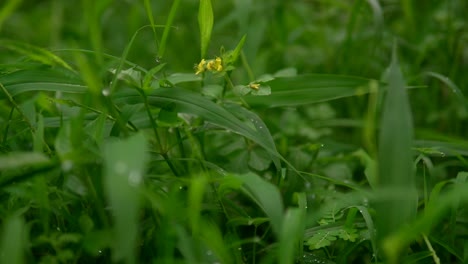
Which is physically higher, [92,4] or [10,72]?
[92,4]

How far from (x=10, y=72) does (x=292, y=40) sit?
112 cm

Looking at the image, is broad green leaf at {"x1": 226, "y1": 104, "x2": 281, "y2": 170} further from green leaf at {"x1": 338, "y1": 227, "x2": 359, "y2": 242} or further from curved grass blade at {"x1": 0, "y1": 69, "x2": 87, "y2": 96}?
curved grass blade at {"x1": 0, "y1": 69, "x2": 87, "y2": 96}

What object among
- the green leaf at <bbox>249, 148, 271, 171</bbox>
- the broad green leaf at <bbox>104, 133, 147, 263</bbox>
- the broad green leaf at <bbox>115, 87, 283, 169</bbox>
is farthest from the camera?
the green leaf at <bbox>249, 148, 271, 171</bbox>

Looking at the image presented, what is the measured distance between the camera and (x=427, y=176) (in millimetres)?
1636

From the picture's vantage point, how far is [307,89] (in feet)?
5.01

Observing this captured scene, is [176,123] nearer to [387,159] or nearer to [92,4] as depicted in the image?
[92,4]

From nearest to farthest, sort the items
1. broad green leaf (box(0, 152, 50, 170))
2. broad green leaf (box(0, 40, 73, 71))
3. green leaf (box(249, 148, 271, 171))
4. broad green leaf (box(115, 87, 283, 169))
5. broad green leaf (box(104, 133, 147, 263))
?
1. broad green leaf (box(104, 133, 147, 263))
2. broad green leaf (box(0, 152, 50, 170))
3. broad green leaf (box(0, 40, 73, 71))
4. broad green leaf (box(115, 87, 283, 169))
5. green leaf (box(249, 148, 271, 171))

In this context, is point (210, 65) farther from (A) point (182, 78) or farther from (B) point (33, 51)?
(B) point (33, 51)

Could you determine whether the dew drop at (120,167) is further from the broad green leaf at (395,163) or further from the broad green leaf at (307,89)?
the broad green leaf at (307,89)

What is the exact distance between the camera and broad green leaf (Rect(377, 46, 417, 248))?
37.5 inches

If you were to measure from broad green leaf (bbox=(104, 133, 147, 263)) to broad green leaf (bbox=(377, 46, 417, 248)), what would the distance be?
0.37 metres

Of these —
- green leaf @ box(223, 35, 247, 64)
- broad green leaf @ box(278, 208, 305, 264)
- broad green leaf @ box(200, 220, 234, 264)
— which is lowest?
broad green leaf @ box(200, 220, 234, 264)

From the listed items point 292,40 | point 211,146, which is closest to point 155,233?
point 211,146

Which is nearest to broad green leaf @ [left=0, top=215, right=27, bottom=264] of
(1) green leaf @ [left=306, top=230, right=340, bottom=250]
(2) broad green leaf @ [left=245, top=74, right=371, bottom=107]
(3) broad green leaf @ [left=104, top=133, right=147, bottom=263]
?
(3) broad green leaf @ [left=104, top=133, right=147, bottom=263]
